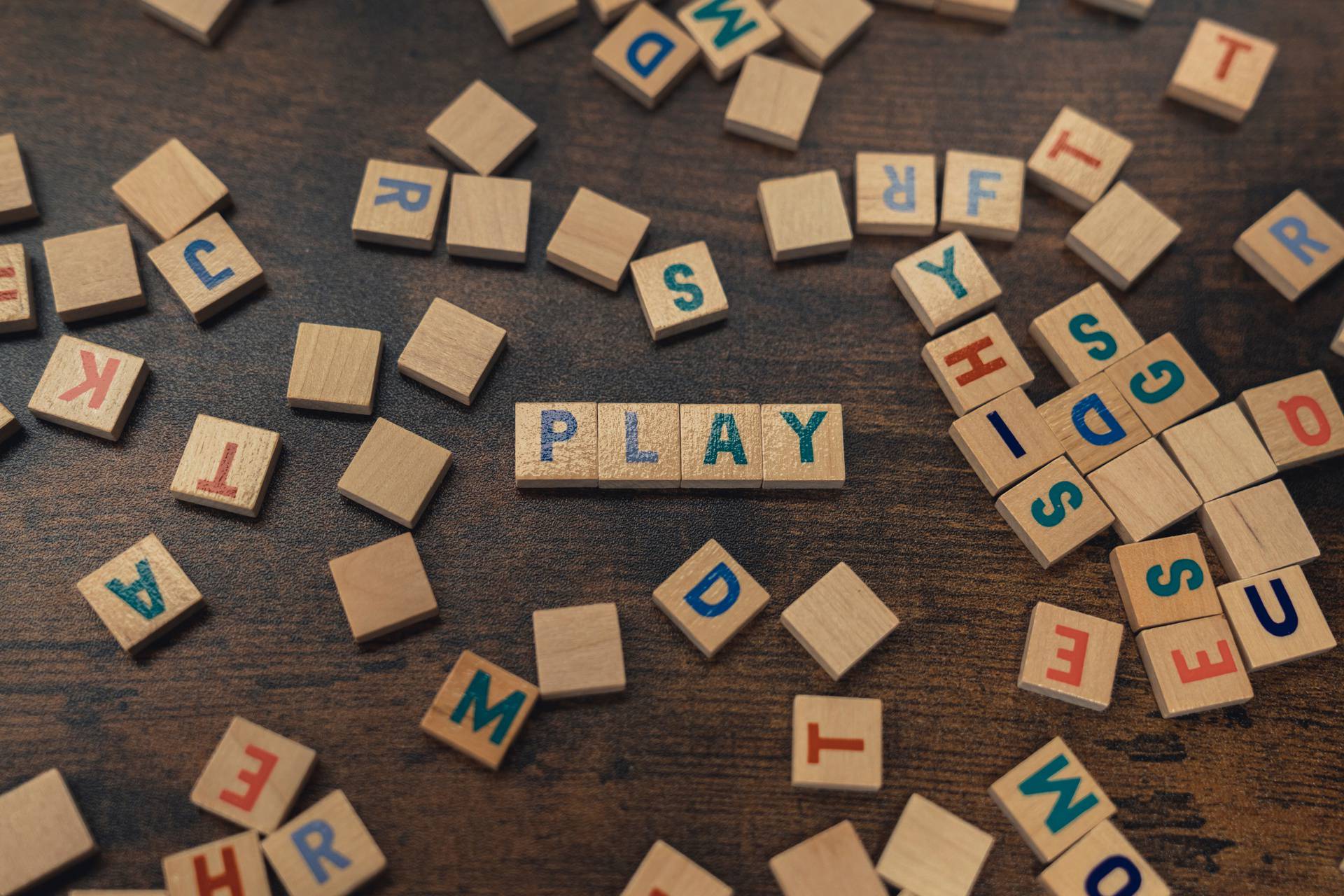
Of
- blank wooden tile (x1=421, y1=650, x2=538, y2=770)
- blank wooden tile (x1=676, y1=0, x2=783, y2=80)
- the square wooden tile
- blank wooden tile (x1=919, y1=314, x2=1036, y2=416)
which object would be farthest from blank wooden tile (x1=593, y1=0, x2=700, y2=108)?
blank wooden tile (x1=421, y1=650, x2=538, y2=770)

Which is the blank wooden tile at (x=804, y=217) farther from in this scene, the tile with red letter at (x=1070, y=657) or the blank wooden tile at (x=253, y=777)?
the blank wooden tile at (x=253, y=777)

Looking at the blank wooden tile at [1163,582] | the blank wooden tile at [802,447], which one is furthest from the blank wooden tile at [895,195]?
the blank wooden tile at [1163,582]

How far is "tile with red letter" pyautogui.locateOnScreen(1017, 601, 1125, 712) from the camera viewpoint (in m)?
1.04

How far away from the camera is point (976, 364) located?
3.73 feet

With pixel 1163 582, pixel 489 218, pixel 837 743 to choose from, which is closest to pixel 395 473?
pixel 489 218

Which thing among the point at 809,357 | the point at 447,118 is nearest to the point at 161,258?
the point at 447,118

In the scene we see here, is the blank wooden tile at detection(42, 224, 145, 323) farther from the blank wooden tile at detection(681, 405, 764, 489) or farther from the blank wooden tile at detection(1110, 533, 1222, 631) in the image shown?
the blank wooden tile at detection(1110, 533, 1222, 631)

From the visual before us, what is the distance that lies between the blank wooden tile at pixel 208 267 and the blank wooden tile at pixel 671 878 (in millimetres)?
815

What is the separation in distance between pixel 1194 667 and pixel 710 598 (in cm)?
56

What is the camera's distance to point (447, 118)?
121cm

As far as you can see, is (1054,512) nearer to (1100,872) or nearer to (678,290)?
(1100,872)

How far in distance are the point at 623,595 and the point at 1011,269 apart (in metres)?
0.66

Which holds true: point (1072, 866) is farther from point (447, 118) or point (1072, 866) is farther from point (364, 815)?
point (447, 118)

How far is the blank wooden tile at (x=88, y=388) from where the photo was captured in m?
1.06
